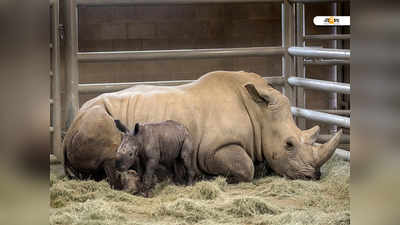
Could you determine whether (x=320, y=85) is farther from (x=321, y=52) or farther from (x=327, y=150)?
(x=327, y=150)

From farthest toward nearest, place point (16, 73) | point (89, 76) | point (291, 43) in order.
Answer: point (89, 76)
point (291, 43)
point (16, 73)

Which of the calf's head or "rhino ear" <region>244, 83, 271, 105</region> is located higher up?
"rhino ear" <region>244, 83, 271, 105</region>

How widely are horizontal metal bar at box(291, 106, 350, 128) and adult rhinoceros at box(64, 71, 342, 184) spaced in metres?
0.45

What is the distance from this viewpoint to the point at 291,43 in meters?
6.16

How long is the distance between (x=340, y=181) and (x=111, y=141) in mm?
1546

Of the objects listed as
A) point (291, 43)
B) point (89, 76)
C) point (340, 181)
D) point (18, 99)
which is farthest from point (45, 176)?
point (89, 76)

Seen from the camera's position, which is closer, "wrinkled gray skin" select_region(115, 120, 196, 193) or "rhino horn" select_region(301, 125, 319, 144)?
"wrinkled gray skin" select_region(115, 120, 196, 193)

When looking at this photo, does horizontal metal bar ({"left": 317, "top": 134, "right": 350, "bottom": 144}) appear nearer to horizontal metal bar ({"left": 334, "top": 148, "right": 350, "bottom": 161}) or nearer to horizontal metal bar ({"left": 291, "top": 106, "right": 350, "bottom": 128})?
horizontal metal bar ({"left": 291, "top": 106, "right": 350, "bottom": 128})

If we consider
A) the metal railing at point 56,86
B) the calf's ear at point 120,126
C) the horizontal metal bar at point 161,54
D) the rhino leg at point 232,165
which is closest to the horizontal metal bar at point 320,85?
the horizontal metal bar at point 161,54

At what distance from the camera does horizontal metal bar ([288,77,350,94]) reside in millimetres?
5303

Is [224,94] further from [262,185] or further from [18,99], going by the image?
[18,99]

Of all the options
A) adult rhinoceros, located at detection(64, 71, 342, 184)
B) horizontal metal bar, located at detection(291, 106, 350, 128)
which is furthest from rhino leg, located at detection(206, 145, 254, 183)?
horizontal metal bar, located at detection(291, 106, 350, 128)

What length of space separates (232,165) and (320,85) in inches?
49.8

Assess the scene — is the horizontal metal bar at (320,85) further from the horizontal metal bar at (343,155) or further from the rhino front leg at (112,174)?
the rhino front leg at (112,174)
